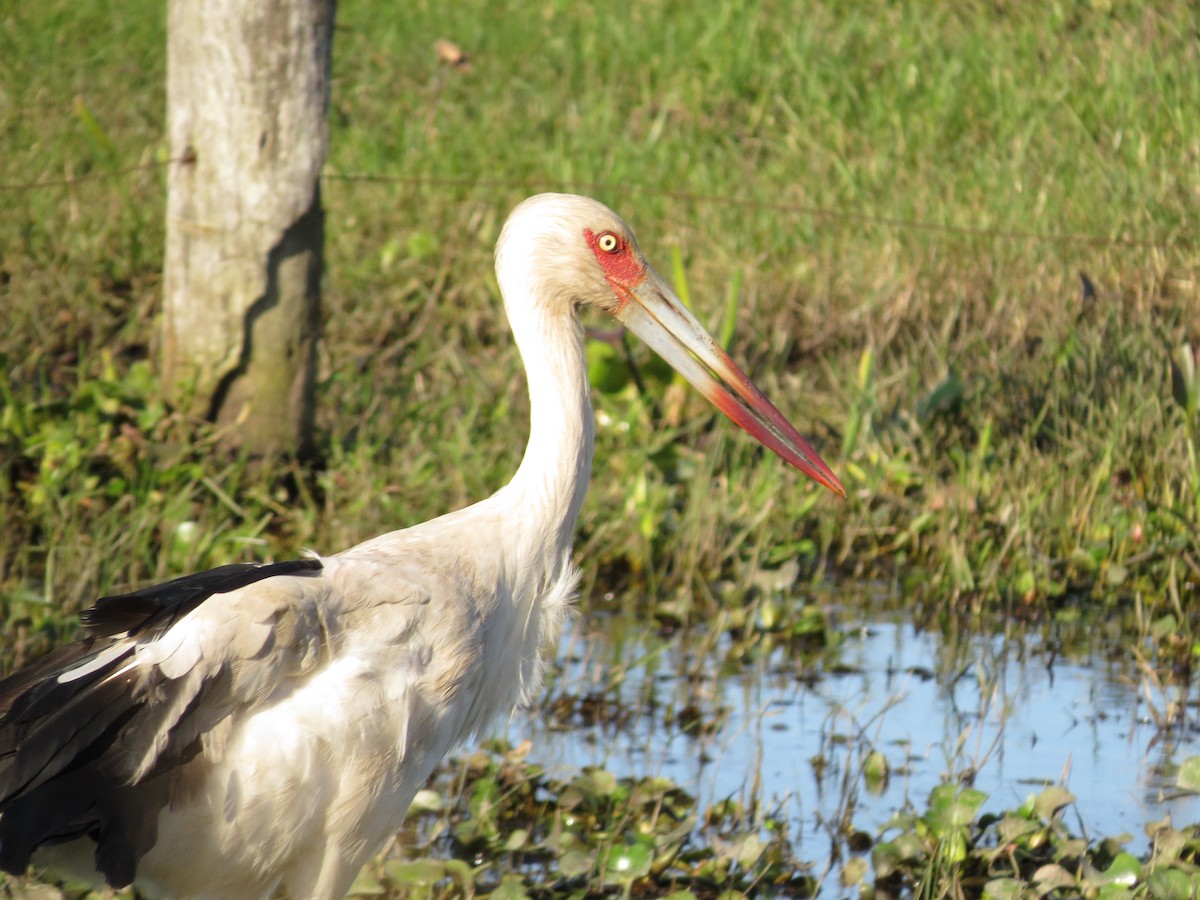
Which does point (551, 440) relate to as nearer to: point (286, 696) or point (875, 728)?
point (286, 696)

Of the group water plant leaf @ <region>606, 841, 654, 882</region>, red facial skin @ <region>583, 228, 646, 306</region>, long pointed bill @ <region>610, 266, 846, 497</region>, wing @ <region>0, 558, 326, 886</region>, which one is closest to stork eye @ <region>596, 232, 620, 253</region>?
red facial skin @ <region>583, 228, 646, 306</region>

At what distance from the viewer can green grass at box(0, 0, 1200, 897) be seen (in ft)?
15.4

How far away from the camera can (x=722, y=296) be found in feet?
20.4

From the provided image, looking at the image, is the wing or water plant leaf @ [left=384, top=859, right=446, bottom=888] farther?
water plant leaf @ [left=384, top=859, right=446, bottom=888]

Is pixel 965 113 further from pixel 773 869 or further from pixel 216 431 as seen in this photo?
pixel 773 869

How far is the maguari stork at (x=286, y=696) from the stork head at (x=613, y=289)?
217 millimetres

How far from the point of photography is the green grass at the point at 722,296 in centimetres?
470

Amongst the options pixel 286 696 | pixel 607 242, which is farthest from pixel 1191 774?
pixel 286 696

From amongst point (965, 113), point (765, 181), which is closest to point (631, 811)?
point (765, 181)

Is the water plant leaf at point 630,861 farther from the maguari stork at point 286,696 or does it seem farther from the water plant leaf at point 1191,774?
the water plant leaf at point 1191,774

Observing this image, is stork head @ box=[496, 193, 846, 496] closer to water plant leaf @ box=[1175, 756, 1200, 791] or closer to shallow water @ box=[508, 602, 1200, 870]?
shallow water @ box=[508, 602, 1200, 870]

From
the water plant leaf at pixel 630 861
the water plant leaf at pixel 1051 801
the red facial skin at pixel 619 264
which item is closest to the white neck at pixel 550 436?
the red facial skin at pixel 619 264

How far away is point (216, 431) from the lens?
4.78 meters

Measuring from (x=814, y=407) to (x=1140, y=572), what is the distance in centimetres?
124
